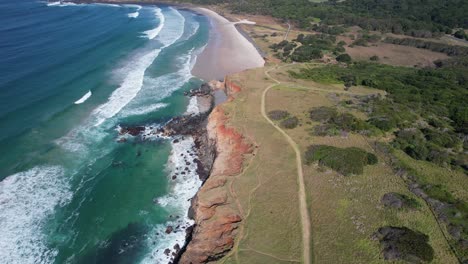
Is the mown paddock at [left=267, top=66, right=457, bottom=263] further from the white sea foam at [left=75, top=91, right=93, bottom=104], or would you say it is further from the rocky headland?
the white sea foam at [left=75, top=91, right=93, bottom=104]

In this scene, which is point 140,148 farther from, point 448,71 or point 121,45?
point 448,71

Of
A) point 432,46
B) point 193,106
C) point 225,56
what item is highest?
point 432,46

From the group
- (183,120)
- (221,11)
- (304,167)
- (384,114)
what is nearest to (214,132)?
(183,120)

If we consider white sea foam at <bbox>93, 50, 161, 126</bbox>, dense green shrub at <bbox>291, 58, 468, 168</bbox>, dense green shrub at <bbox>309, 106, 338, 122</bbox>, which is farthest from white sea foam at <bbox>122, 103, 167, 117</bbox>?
dense green shrub at <bbox>309, 106, 338, 122</bbox>

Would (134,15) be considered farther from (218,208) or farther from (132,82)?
(218,208)

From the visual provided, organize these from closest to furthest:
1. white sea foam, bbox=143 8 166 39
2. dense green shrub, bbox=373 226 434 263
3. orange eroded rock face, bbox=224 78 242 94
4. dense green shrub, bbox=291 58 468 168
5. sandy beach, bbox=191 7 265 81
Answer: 1. dense green shrub, bbox=373 226 434 263
2. dense green shrub, bbox=291 58 468 168
3. orange eroded rock face, bbox=224 78 242 94
4. sandy beach, bbox=191 7 265 81
5. white sea foam, bbox=143 8 166 39

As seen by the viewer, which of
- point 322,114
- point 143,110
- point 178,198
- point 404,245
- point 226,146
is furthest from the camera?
point 143,110

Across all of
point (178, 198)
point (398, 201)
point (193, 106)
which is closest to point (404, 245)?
point (398, 201)
